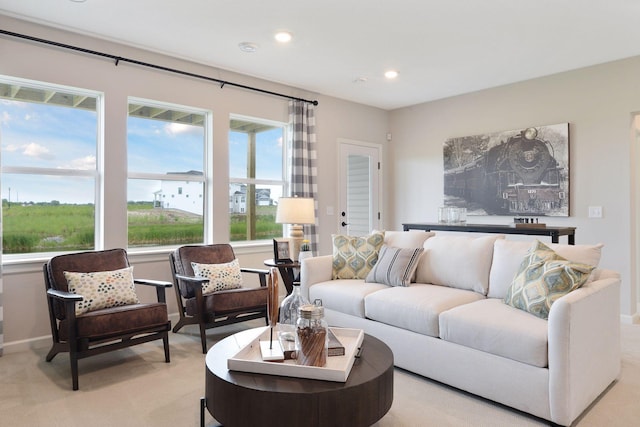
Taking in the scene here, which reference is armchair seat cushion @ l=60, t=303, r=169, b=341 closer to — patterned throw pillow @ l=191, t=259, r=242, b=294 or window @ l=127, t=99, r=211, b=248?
patterned throw pillow @ l=191, t=259, r=242, b=294

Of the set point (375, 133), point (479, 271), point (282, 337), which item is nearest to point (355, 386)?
point (282, 337)

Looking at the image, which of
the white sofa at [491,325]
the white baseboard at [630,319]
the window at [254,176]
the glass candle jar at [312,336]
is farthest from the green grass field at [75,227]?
the white baseboard at [630,319]

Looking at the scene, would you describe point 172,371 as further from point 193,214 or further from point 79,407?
point 193,214

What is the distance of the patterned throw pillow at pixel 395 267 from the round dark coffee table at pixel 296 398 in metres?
1.42

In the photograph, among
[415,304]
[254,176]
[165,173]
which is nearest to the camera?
[415,304]

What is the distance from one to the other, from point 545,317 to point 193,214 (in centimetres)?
339

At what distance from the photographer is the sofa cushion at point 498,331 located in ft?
7.22

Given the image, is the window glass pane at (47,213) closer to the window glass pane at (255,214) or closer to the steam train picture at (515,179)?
the window glass pane at (255,214)

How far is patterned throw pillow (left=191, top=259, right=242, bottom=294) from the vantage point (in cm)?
361

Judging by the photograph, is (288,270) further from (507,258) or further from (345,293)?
(507,258)

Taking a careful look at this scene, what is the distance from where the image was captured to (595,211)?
14.3 feet

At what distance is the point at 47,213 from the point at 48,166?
400mm

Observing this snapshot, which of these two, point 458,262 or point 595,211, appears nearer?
point 458,262

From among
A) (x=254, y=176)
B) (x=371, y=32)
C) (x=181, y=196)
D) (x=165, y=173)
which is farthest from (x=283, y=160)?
(x=371, y=32)
